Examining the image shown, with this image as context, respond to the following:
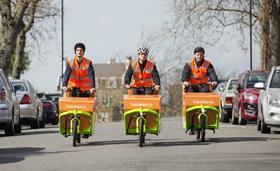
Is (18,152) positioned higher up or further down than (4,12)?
further down

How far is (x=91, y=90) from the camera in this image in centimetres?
1950

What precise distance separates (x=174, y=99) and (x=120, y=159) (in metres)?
91.2

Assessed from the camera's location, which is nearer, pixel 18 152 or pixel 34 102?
pixel 18 152

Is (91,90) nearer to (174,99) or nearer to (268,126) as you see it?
(268,126)

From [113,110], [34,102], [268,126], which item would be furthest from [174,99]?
[268,126]

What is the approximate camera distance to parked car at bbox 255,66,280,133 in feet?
73.4

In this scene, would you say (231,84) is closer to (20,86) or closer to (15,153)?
(20,86)

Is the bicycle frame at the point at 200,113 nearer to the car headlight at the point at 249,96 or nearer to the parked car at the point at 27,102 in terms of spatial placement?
the car headlight at the point at 249,96

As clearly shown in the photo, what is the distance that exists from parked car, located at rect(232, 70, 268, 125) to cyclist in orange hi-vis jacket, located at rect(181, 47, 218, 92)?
367 inches

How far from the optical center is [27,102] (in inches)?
1200

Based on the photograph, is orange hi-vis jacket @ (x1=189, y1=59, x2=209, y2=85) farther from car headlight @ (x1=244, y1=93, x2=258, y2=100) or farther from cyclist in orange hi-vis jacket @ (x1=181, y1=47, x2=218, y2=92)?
car headlight @ (x1=244, y1=93, x2=258, y2=100)

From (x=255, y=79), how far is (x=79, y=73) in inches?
460

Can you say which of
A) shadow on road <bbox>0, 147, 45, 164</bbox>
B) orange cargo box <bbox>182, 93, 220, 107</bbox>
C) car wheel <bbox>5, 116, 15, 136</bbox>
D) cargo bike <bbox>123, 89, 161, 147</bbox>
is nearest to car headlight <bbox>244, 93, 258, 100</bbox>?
car wheel <bbox>5, 116, 15, 136</bbox>

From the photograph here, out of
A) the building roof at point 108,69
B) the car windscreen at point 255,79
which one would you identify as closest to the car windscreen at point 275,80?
the car windscreen at point 255,79
